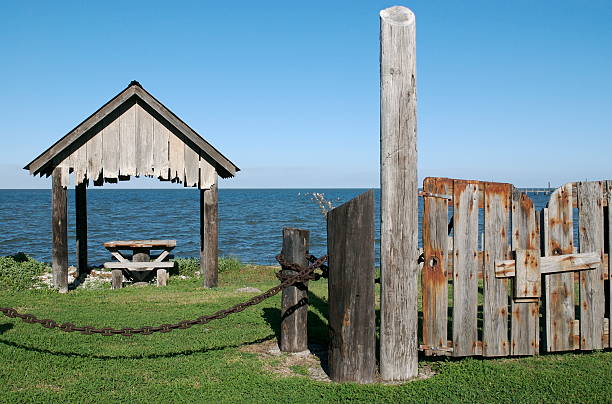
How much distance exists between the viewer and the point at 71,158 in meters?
12.8

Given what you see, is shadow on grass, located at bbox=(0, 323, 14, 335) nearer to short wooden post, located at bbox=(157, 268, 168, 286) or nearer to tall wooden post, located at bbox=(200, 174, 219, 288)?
tall wooden post, located at bbox=(200, 174, 219, 288)

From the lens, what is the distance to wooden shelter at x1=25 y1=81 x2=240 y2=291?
41.2 feet

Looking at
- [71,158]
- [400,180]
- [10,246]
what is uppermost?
[71,158]

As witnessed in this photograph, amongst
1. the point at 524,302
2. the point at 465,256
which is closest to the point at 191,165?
the point at 465,256

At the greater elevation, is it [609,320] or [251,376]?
[609,320]

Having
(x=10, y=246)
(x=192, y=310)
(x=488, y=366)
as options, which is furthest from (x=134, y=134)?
(x=10, y=246)

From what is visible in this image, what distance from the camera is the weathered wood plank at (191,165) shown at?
13.2 metres

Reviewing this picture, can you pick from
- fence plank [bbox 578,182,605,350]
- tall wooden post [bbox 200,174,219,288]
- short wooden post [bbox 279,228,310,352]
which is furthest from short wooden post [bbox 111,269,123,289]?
fence plank [bbox 578,182,605,350]

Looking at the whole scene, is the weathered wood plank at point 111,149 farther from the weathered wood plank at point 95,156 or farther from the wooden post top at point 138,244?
the wooden post top at point 138,244

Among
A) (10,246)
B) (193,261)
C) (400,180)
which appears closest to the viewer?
(400,180)

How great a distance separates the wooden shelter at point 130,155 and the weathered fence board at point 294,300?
661cm

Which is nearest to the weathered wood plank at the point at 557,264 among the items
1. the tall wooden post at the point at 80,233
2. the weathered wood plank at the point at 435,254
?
the weathered wood plank at the point at 435,254

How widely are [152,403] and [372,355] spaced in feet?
7.15

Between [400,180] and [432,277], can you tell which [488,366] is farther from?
[400,180]
